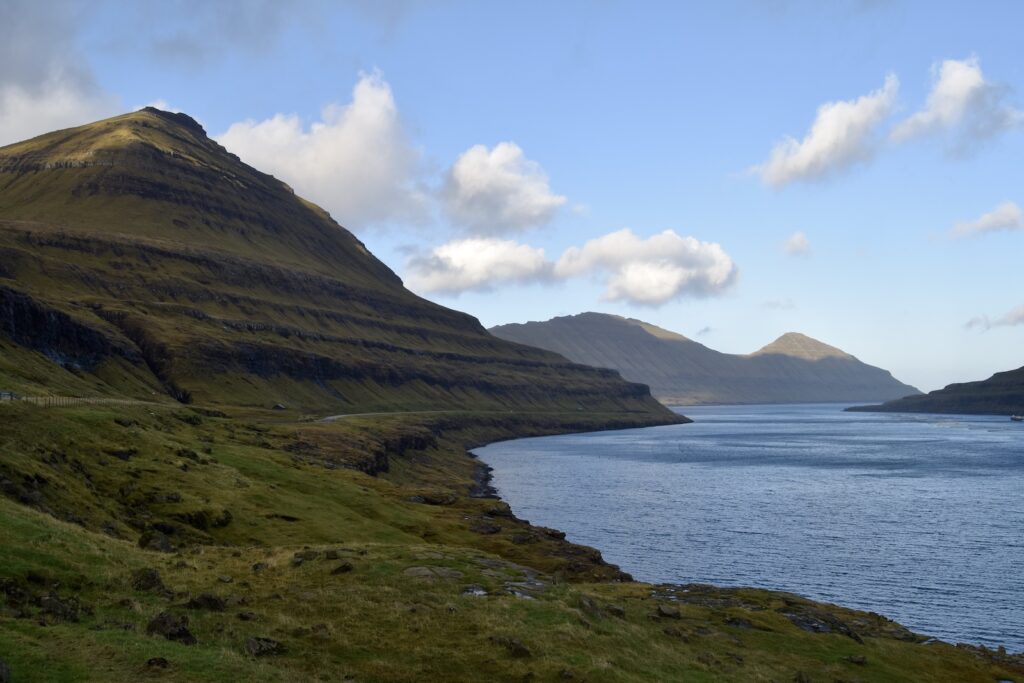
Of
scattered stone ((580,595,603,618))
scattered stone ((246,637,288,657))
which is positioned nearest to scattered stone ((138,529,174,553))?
scattered stone ((246,637,288,657))

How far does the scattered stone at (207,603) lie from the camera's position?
124 feet

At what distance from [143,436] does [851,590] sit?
228 ft

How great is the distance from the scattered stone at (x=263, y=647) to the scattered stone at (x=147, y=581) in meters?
7.27

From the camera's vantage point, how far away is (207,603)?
3806cm

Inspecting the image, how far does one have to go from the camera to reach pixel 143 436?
79.2 m

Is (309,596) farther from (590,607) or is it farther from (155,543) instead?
(155,543)

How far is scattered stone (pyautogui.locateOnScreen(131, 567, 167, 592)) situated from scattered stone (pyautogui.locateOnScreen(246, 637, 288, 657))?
286 inches

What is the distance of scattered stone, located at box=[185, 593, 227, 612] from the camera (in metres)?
37.7

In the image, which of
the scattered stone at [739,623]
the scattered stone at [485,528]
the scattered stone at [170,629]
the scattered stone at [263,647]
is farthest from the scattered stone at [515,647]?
the scattered stone at [485,528]

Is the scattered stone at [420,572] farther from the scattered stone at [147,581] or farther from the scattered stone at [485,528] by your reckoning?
the scattered stone at [485,528]

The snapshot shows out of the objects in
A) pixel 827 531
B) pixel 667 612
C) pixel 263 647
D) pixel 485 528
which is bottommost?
Answer: pixel 827 531

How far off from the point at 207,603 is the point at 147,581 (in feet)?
10.7

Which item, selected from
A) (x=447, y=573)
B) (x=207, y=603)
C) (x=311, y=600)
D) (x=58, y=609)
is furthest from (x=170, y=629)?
(x=447, y=573)

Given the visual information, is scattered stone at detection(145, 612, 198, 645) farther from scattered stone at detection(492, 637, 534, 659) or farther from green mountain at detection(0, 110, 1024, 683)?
scattered stone at detection(492, 637, 534, 659)
